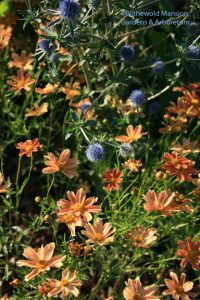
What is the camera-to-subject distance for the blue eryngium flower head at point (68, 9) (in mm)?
1512

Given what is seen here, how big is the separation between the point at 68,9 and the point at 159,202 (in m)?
0.64

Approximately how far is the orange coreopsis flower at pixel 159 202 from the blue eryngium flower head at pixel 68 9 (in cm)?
59

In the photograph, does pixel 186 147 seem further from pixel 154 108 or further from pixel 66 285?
pixel 66 285

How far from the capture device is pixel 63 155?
1462 mm

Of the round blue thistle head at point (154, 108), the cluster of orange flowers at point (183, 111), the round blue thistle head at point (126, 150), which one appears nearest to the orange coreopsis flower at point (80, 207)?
the round blue thistle head at point (126, 150)

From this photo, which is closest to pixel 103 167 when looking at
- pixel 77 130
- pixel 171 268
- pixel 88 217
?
pixel 77 130

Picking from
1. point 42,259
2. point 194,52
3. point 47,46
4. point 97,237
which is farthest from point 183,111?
point 42,259

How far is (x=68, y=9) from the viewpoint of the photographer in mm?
1517

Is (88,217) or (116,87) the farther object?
(116,87)

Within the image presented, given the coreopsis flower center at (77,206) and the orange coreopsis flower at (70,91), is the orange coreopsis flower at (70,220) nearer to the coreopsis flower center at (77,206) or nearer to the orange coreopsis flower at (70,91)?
the coreopsis flower center at (77,206)

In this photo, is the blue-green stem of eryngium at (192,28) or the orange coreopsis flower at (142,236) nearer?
the orange coreopsis flower at (142,236)

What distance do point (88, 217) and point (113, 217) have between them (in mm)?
133

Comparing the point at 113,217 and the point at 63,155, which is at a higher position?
the point at 63,155

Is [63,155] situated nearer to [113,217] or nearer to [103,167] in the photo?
[113,217]
